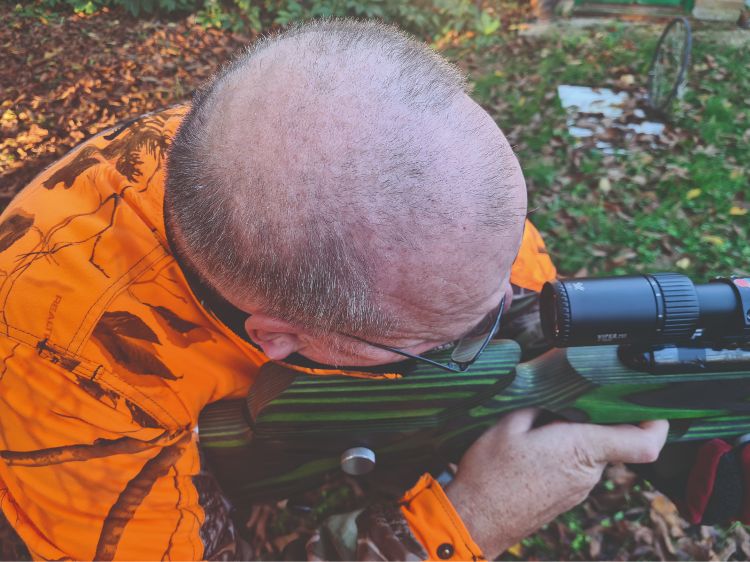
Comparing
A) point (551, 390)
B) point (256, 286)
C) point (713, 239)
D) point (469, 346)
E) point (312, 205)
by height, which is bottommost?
point (713, 239)

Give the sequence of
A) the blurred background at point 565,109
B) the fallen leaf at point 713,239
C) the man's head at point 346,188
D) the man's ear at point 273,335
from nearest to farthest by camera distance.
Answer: the man's head at point 346,188 < the man's ear at point 273,335 < the blurred background at point 565,109 < the fallen leaf at point 713,239

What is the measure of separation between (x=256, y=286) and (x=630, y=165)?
3.71 m

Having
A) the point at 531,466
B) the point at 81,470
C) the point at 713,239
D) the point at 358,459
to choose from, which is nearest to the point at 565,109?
the point at 713,239

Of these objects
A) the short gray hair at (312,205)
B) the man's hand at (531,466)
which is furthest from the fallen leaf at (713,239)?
the short gray hair at (312,205)

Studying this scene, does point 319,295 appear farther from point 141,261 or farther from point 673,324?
point 673,324

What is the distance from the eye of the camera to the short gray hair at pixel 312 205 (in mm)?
1070

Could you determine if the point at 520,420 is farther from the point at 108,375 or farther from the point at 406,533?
the point at 108,375

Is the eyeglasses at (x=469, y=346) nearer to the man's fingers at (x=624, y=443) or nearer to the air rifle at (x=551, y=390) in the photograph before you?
the air rifle at (x=551, y=390)

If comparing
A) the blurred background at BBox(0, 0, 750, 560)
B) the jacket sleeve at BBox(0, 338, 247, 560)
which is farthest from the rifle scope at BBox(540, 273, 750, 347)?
the blurred background at BBox(0, 0, 750, 560)

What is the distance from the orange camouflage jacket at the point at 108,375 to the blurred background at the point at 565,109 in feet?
4.08

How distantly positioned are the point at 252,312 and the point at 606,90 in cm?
455

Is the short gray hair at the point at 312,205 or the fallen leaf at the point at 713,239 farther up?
the short gray hair at the point at 312,205

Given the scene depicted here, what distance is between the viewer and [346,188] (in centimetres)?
105

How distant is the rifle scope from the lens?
135 centimetres
